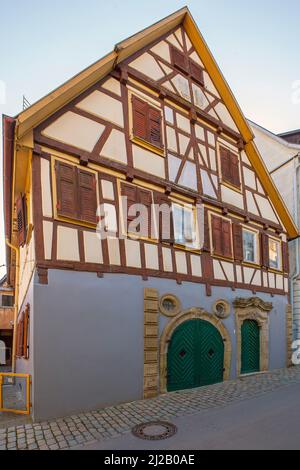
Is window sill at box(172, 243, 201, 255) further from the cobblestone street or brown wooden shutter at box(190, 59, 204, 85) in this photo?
brown wooden shutter at box(190, 59, 204, 85)

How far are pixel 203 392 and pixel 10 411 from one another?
4.60m

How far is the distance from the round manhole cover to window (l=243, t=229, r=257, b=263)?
7329mm

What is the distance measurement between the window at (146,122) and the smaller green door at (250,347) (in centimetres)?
675

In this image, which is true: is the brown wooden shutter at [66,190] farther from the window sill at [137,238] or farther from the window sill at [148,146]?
the window sill at [148,146]

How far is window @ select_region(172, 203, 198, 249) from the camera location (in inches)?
395

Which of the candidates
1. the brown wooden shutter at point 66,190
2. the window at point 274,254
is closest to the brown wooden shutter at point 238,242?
the window at point 274,254

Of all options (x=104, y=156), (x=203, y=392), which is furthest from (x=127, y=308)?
(x=104, y=156)

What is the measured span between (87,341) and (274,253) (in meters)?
9.22

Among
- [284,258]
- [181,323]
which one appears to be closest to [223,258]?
[181,323]

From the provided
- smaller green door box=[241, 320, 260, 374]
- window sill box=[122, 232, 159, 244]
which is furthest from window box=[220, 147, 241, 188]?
smaller green door box=[241, 320, 260, 374]

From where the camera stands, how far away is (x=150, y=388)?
8.41m

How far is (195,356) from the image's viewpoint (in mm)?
9742
